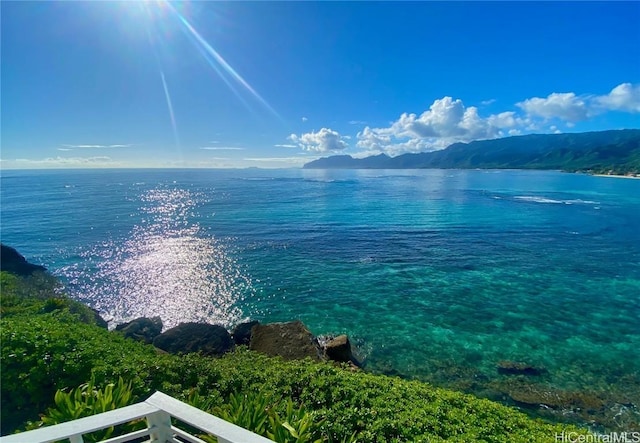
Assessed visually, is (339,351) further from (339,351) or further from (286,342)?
(286,342)

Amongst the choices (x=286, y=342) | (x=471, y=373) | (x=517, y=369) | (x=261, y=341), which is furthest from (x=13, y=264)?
(x=517, y=369)

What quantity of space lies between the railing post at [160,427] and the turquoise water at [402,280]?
13.7 m

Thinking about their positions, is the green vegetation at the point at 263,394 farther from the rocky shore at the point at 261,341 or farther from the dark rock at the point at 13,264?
the dark rock at the point at 13,264

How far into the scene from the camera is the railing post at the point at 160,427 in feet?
14.1

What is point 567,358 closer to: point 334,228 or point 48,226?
point 334,228

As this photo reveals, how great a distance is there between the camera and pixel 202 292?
82.6ft

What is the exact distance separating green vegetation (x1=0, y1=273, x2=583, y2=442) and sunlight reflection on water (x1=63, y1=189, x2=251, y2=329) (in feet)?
41.1

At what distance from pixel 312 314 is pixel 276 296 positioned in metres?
3.84

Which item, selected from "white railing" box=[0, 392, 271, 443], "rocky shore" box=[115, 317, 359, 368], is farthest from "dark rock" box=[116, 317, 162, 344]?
"white railing" box=[0, 392, 271, 443]

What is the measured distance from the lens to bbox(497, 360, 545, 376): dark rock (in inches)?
604

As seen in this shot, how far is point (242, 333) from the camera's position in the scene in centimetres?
1877

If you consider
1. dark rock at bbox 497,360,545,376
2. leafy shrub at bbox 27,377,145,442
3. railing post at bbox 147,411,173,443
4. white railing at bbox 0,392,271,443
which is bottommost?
dark rock at bbox 497,360,545,376

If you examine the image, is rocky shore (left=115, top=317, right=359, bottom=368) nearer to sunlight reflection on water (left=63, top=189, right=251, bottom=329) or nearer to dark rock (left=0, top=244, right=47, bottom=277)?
sunlight reflection on water (left=63, top=189, right=251, bottom=329)

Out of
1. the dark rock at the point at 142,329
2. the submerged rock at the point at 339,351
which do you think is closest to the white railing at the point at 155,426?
the submerged rock at the point at 339,351
